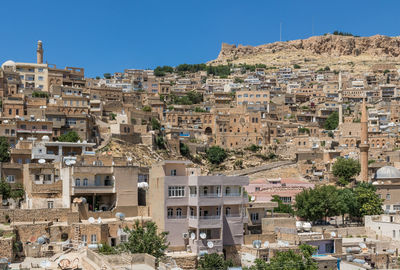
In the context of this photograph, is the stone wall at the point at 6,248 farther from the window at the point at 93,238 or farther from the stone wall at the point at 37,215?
the stone wall at the point at 37,215

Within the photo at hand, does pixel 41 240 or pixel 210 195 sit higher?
pixel 210 195

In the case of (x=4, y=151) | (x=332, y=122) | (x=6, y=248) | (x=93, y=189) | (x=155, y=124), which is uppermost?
(x=332, y=122)

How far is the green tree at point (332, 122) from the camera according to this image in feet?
272

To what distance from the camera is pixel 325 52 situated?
156125 mm

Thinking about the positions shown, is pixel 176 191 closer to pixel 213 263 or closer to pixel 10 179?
pixel 213 263

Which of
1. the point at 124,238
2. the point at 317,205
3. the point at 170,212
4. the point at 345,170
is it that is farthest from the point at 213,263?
the point at 345,170

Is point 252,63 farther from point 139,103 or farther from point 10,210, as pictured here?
point 10,210

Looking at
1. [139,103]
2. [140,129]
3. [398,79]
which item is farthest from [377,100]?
[140,129]

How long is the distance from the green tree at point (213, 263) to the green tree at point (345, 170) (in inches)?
1245

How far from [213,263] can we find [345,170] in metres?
33.3

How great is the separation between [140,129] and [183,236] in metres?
31.5

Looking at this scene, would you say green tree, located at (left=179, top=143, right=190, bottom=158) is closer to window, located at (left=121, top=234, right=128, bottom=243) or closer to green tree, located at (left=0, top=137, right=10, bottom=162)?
green tree, located at (left=0, top=137, right=10, bottom=162)

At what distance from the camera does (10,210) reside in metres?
31.4

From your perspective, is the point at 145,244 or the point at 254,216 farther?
the point at 254,216
